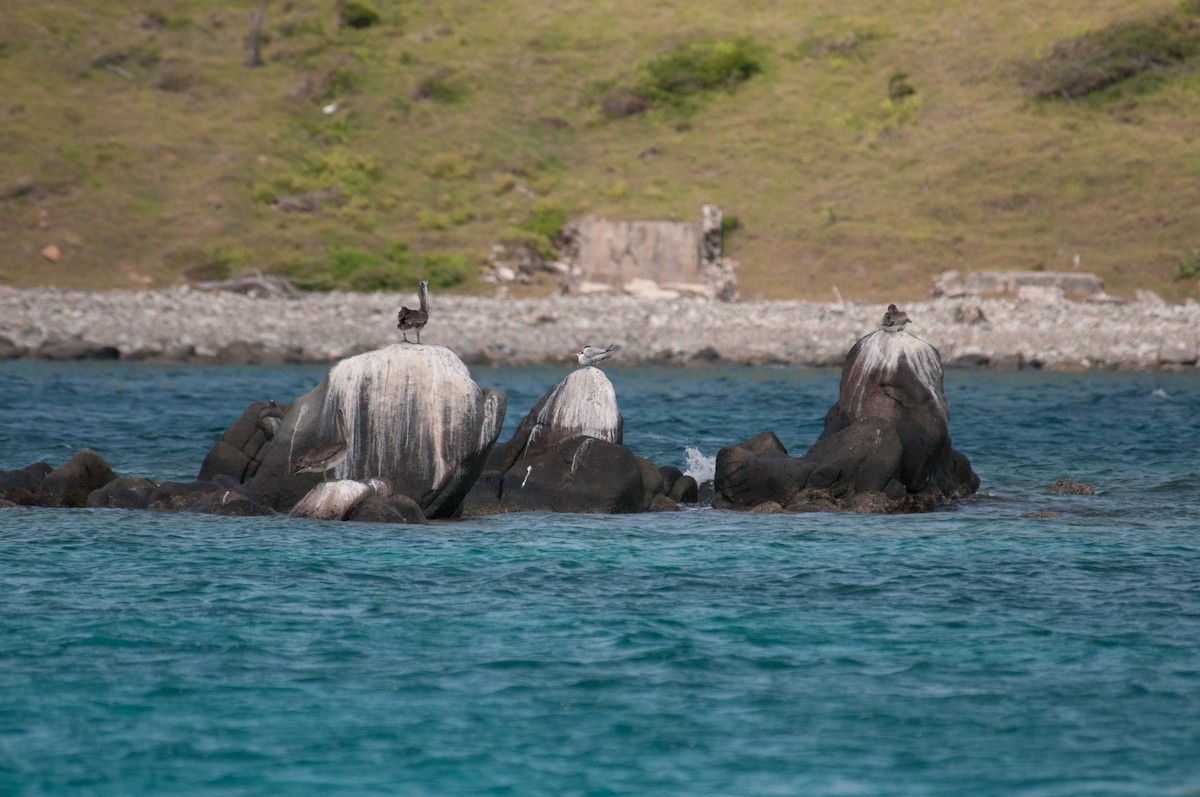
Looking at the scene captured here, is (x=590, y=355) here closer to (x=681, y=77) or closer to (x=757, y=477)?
(x=757, y=477)

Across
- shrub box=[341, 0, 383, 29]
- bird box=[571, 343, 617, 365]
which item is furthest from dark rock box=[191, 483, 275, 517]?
shrub box=[341, 0, 383, 29]

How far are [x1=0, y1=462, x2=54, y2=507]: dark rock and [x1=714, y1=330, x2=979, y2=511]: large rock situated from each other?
7.51m

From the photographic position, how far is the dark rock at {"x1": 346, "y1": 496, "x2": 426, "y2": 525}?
47.4ft

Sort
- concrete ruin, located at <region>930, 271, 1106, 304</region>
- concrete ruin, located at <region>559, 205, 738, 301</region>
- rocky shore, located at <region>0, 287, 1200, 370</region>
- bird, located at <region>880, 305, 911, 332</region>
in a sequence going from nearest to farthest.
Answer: bird, located at <region>880, 305, 911, 332</region> < rocky shore, located at <region>0, 287, 1200, 370</region> < concrete ruin, located at <region>930, 271, 1106, 304</region> < concrete ruin, located at <region>559, 205, 738, 301</region>

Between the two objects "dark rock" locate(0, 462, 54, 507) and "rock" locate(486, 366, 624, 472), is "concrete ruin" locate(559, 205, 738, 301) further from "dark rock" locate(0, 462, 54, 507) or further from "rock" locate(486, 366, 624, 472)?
"dark rock" locate(0, 462, 54, 507)

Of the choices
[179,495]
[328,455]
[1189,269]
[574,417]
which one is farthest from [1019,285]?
[179,495]

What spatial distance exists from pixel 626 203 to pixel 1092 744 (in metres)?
45.4

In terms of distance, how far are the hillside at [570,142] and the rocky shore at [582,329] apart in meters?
4.81

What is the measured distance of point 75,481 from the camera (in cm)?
1583

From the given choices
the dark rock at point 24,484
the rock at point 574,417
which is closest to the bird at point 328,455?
the rock at point 574,417

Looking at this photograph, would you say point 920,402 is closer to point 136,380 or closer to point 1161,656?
point 1161,656

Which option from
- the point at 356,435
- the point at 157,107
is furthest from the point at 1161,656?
the point at 157,107

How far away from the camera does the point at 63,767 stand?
7.62 m

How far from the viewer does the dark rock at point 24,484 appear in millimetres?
15648
